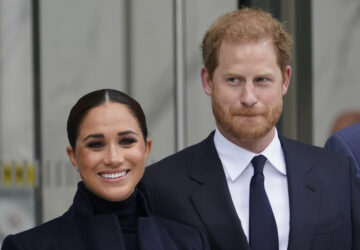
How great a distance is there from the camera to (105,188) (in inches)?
113

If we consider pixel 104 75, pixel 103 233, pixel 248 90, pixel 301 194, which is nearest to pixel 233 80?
pixel 248 90

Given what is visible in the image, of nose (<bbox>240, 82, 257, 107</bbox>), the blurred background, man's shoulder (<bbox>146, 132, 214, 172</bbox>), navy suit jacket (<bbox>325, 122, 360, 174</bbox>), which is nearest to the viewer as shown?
nose (<bbox>240, 82, 257, 107</bbox>)

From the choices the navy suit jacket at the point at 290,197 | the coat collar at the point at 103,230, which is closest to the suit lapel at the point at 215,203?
the navy suit jacket at the point at 290,197

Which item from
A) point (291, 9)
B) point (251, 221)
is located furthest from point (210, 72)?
point (291, 9)

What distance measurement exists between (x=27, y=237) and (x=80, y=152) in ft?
0.98

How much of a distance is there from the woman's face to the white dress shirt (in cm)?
38

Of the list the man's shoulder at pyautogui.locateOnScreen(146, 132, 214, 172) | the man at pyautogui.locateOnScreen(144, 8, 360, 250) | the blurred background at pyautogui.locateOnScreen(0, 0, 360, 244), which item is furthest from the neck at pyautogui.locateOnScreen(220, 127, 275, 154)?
the blurred background at pyautogui.locateOnScreen(0, 0, 360, 244)

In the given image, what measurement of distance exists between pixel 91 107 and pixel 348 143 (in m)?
1.03

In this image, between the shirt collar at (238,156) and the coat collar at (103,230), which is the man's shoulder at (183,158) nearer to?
the shirt collar at (238,156)

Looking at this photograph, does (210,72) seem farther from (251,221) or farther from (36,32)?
(36,32)

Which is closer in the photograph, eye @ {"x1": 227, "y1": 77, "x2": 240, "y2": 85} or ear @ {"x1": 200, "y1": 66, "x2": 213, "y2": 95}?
eye @ {"x1": 227, "y1": 77, "x2": 240, "y2": 85}

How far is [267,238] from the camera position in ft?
9.95

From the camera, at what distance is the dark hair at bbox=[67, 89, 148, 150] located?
290 cm

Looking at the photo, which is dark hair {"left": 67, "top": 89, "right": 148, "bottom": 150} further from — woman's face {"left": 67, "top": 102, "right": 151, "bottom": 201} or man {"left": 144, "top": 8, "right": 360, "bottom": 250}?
man {"left": 144, "top": 8, "right": 360, "bottom": 250}
